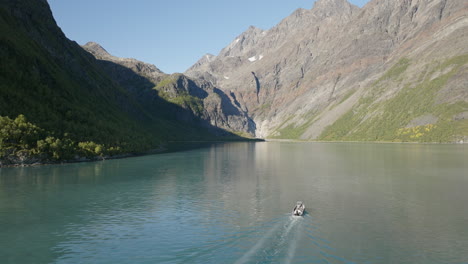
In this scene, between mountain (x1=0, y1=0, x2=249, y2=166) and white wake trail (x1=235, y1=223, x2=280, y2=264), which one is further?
mountain (x1=0, y1=0, x2=249, y2=166)

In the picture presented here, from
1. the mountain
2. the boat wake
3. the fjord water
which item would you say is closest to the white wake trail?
the boat wake

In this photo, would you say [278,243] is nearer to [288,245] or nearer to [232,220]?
[288,245]

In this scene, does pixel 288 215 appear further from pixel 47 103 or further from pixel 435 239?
pixel 47 103

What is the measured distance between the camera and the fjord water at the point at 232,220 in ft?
116

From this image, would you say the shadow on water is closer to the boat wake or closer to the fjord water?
the boat wake

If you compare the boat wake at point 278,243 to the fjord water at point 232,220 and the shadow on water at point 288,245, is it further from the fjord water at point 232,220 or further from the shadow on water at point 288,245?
the fjord water at point 232,220

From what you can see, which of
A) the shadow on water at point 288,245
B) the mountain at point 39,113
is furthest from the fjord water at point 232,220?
the mountain at point 39,113

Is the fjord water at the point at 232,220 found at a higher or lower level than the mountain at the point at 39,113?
lower

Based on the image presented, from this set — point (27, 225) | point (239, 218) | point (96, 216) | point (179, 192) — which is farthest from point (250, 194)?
point (27, 225)

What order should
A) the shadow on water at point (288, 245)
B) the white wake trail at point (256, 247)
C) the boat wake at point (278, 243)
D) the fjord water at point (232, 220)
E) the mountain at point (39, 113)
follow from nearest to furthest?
the white wake trail at point (256, 247) → the shadow on water at point (288, 245) → the boat wake at point (278, 243) → the fjord water at point (232, 220) → the mountain at point (39, 113)

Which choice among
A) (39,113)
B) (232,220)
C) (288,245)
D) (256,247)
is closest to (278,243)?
(288,245)

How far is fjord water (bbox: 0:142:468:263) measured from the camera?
3541 cm

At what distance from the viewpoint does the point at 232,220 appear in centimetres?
4822

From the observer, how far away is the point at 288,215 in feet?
166
